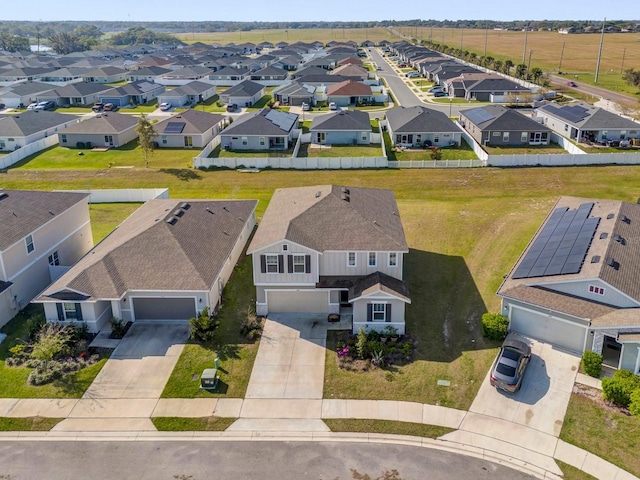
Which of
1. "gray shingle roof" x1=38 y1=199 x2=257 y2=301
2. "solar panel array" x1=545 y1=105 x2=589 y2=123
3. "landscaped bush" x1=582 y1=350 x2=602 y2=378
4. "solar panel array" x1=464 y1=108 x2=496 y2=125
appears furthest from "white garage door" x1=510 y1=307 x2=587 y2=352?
"solar panel array" x1=545 y1=105 x2=589 y2=123

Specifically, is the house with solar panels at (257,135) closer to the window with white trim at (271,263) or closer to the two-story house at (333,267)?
the two-story house at (333,267)

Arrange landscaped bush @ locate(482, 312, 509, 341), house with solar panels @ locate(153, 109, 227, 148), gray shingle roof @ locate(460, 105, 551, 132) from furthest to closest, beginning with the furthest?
house with solar panels @ locate(153, 109, 227, 148) → gray shingle roof @ locate(460, 105, 551, 132) → landscaped bush @ locate(482, 312, 509, 341)

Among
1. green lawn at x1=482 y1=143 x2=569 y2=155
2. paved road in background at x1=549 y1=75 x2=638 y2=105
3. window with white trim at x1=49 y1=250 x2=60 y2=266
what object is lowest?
window with white trim at x1=49 y1=250 x2=60 y2=266

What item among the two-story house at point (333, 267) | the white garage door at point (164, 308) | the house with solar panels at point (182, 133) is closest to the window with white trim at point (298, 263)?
the two-story house at point (333, 267)

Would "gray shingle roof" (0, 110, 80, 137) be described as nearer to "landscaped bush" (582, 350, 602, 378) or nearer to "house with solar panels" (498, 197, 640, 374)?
"house with solar panels" (498, 197, 640, 374)

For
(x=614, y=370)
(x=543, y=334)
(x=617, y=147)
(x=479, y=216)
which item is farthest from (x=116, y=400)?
(x=617, y=147)

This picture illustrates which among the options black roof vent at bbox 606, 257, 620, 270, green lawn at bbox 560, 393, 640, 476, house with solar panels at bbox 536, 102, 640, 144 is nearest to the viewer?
green lawn at bbox 560, 393, 640, 476

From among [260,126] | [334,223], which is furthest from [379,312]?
[260,126]

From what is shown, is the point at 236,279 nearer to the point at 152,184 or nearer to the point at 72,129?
the point at 152,184
